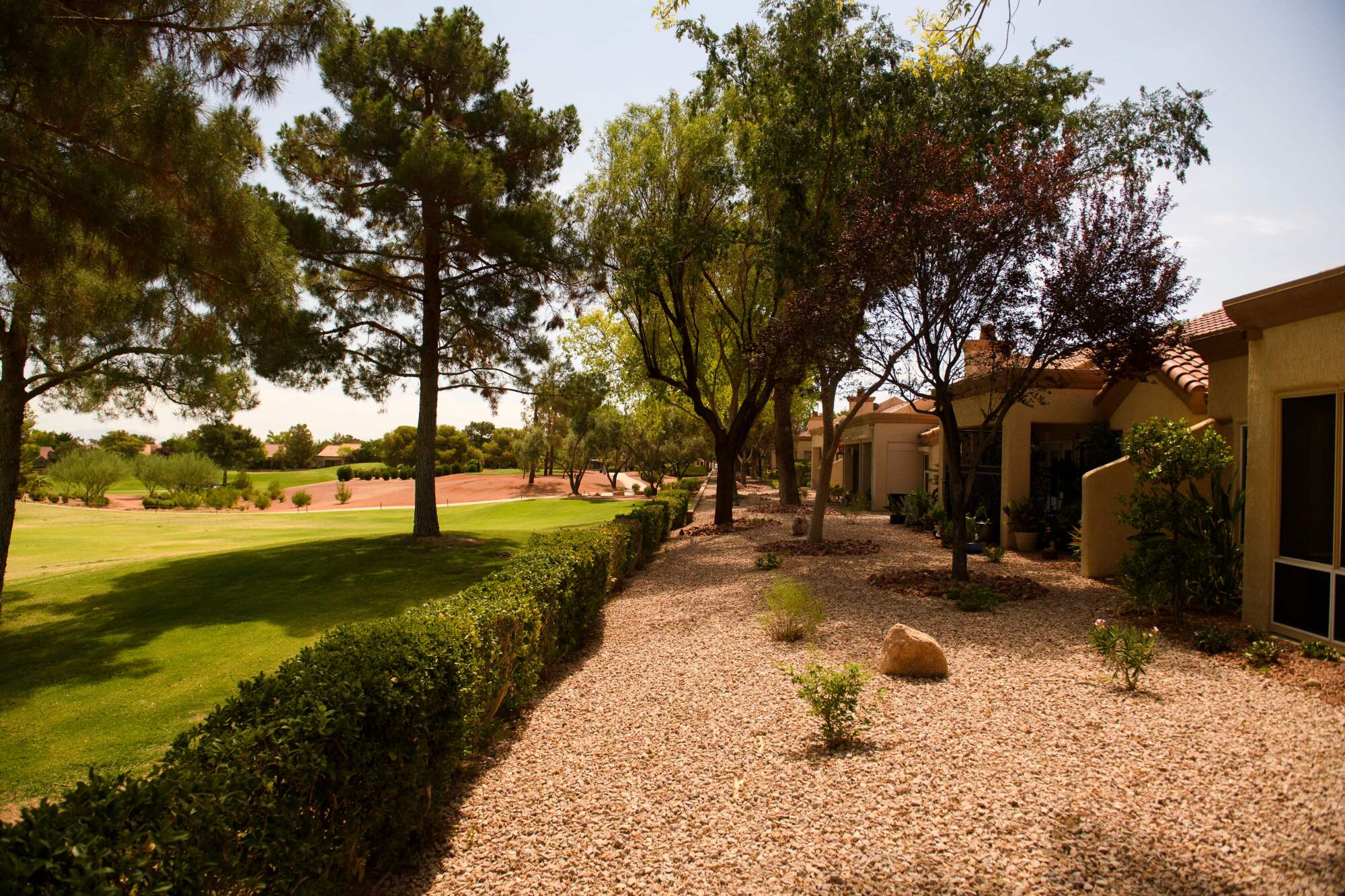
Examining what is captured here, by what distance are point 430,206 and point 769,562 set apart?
10.5m

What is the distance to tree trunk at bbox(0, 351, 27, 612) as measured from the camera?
10273 mm

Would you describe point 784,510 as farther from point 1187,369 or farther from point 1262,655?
point 1262,655

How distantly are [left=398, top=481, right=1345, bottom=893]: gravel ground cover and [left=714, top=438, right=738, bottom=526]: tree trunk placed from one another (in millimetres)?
13128

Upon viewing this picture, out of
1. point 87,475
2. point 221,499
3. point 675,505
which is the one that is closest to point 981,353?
point 675,505

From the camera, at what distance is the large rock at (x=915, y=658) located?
6.39 meters

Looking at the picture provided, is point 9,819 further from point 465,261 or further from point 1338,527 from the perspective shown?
point 465,261

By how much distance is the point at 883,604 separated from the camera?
9750mm

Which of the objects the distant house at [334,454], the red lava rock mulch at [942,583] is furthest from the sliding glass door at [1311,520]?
the distant house at [334,454]

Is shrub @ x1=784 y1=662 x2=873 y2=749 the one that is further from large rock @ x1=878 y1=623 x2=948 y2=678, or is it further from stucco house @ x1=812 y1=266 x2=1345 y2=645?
stucco house @ x1=812 y1=266 x2=1345 y2=645

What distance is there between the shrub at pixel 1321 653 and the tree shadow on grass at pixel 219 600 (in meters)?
11.4

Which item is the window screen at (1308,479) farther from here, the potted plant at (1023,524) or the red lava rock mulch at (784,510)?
the red lava rock mulch at (784,510)

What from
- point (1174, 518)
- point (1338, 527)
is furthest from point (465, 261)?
point (1338, 527)


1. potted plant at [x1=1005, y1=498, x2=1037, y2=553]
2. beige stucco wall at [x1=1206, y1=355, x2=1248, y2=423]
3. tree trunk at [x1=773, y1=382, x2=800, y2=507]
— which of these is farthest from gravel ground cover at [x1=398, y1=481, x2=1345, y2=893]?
tree trunk at [x1=773, y1=382, x2=800, y2=507]

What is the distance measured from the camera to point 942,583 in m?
10.9
